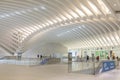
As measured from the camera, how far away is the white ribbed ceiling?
2409 centimetres

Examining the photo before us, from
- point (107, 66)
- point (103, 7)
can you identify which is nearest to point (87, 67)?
point (107, 66)

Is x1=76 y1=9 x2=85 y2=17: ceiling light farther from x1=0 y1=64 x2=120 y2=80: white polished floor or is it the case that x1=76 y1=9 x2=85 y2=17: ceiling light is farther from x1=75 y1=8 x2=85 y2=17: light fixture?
x1=0 y1=64 x2=120 y2=80: white polished floor

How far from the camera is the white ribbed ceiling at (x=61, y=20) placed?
2409cm

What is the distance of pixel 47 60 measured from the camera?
87.4 ft

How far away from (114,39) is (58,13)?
20.0 meters

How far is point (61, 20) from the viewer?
32.2m

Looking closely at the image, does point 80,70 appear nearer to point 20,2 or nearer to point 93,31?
point 20,2

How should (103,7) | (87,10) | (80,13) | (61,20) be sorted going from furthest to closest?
1. (61,20)
2. (80,13)
3. (87,10)
4. (103,7)

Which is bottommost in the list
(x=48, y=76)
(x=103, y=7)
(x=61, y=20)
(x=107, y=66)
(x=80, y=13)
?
(x=48, y=76)

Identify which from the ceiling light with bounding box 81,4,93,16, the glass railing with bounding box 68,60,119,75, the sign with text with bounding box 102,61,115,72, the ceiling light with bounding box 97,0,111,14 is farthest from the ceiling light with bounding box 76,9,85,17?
the glass railing with bounding box 68,60,119,75

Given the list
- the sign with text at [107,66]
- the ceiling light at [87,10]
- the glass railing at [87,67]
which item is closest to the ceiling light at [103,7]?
the ceiling light at [87,10]

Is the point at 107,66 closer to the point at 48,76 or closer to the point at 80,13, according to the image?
the point at 48,76

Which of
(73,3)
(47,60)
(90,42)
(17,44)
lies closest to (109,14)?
(73,3)

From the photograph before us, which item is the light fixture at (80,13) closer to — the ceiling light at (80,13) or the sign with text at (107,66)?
the ceiling light at (80,13)
